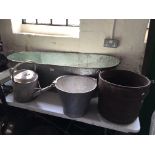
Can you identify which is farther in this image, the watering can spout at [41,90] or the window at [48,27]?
the window at [48,27]

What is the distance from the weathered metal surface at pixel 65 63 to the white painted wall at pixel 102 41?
0.23ft

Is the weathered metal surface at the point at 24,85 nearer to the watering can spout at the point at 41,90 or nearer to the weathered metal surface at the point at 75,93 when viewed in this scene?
the watering can spout at the point at 41,90

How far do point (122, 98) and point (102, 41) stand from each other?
0.79m

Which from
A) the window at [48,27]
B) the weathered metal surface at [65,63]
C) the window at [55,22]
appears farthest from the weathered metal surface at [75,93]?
the window at [55,22]

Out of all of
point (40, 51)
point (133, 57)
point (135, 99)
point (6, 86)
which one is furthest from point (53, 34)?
point (135, 99)

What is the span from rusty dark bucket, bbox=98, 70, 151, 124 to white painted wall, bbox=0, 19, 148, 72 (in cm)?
38

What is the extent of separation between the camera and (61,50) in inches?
75.0

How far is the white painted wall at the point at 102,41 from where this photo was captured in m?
1.60

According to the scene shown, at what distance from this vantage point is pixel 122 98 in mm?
1104

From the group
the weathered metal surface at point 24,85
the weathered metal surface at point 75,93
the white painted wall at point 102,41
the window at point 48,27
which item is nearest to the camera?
the weathered metal surface at point 75,93

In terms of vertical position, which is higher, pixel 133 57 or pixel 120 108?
pixel 133 57

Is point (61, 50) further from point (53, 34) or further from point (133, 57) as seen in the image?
point (133, 57)
